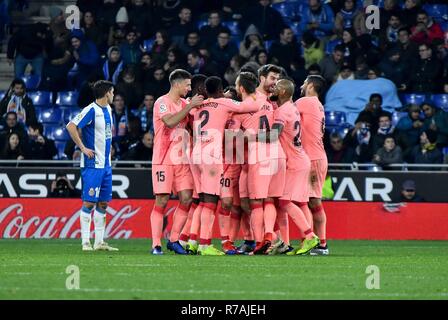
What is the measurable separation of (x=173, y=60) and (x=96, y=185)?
26.4 ft

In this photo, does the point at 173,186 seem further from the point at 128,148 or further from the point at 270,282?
the point at 128,148

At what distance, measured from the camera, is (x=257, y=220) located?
15.6 m

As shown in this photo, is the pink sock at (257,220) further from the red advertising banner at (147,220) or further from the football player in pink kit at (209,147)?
the red advertising banner at (147,220)

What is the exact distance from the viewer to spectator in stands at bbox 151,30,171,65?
24094mm

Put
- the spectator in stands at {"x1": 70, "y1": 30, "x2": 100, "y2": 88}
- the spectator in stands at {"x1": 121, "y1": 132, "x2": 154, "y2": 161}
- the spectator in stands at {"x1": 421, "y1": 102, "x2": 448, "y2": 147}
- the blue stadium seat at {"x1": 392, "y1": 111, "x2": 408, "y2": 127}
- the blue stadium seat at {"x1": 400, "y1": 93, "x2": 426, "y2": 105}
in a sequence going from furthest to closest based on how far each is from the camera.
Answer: the spectator in stands at {"x1": 70, "y1": 30, "x2": 100, "y2": 88}, the blue stadium seat at {"x1": 400, "y1": 93, "x2": 426, "y2": 105}, the blue stadium seat at {"x1": 392, "y1": 111, "x2": 408, "y2": 127}, the spectator in stands at {"x1": 421, "y1": 102, "x2": 448, "y2": 147}, the spectator in stands at {"x1": 121, "y1": 132, "x2": 154, "y2": 161}

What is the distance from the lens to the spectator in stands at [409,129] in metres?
22.2

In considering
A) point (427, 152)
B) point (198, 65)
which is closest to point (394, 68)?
point (427, 152)

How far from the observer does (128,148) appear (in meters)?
22.5

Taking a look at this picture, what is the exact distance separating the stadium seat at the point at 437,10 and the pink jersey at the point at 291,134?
1074cm

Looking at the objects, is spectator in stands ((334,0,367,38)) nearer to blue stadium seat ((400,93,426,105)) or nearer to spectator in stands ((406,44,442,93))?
spectator in stands ((406,44,442,93))

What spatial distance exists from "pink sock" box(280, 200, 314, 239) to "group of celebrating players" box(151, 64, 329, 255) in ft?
0.04

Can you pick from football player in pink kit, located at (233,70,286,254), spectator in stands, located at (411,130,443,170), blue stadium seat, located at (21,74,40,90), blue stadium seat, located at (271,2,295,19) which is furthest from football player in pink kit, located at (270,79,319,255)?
blue stadium seat, located at (271,2,295,19)
